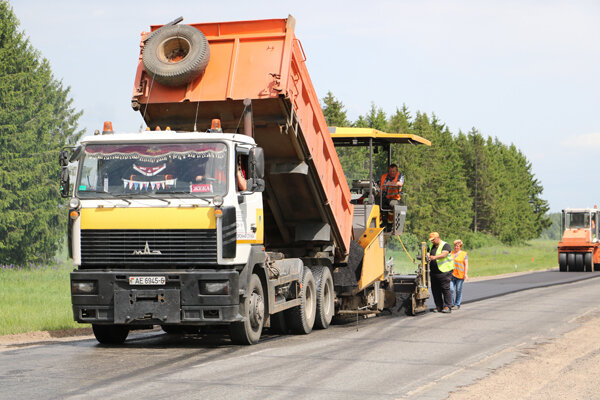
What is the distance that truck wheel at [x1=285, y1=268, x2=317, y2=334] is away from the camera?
42.5 ft

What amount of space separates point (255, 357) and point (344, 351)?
1.23 meters

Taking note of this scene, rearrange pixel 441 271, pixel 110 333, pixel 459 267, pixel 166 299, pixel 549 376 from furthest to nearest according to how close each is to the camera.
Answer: pixel 459 267
pixel 441 271
pixel 110 333
pixel 166 299
pixel 549 376

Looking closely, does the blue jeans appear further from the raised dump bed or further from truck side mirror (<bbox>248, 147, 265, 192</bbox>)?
truck side mirror (<bbox>248, 147, 265, 192</bbox>)

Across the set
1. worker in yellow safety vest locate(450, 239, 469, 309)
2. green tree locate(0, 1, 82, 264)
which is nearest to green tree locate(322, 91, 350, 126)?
green tree locate(0, 1, 82, 264)

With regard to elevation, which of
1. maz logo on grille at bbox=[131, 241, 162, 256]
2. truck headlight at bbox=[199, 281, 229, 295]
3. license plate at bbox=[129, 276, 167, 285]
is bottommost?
truck headlight at bbox=[199, 281, 229, 295]

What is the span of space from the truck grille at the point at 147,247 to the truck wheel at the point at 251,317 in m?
0.86

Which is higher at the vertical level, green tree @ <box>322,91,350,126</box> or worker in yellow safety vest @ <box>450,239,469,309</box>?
green tree @ <box>322,91,350,126</box>

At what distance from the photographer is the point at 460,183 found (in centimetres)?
8056

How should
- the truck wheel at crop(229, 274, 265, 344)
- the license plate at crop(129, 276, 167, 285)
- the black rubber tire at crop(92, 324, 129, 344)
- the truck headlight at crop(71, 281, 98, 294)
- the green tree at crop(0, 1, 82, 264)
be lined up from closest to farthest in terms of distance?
the license plate at crop(129, 276, 167, 285) < the truck headlight at crop(71, 281, 98, 294) < the truck wheel at crop(229, 274, 265, 344) < the black rubber tire at crop(92, 324, 129, 344) < the green tree at crop(0, 1, 82, 264)

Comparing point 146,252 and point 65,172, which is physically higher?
point 65,172

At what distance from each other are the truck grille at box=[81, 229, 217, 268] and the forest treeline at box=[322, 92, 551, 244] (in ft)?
139

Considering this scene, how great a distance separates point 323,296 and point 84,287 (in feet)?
14.7

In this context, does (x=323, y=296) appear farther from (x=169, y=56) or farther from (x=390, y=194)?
(x=169, y=56)

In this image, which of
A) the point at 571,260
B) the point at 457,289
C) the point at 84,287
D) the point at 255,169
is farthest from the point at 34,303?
the point at 571,260
